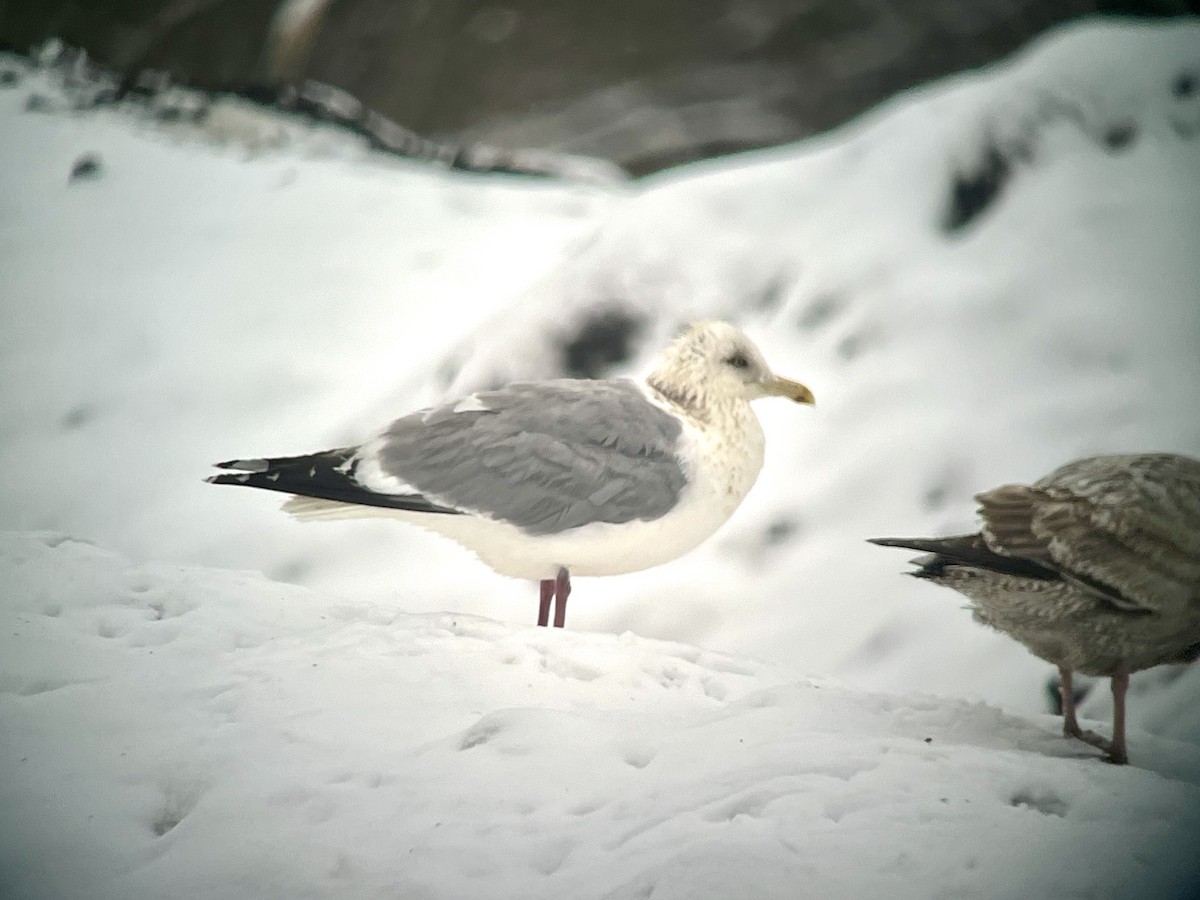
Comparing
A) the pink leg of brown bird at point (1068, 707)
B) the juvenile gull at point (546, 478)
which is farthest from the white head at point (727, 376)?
the pink leg of brown bird at point (1068, 707)

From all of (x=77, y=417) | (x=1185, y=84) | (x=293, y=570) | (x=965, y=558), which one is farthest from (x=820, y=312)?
(x=77, y=417)

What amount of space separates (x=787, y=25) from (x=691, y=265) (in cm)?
90

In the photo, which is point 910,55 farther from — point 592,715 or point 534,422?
point 592,715

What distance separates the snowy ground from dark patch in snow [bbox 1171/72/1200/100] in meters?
0.02

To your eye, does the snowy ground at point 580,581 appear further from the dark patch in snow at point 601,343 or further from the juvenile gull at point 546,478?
the juvenile gull at point 546,478

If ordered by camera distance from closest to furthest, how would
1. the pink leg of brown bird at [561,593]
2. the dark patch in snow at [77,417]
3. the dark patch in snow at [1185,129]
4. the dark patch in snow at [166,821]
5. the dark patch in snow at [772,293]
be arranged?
the dark patch in snow at [166,821], the pink leg of brown bird at [561,593], the dark patch in snow at [1185,129], the dark patch in snow at [77,417], the dark patch in snow at [772,293]

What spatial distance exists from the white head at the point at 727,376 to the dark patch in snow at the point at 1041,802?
82 cm

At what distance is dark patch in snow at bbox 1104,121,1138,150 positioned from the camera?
7.63 ft

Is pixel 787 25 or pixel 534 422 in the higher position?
pixel 787 25

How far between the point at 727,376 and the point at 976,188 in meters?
0.80

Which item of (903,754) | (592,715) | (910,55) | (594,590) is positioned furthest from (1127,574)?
(910,55)

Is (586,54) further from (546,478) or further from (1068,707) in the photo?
(1068,707)

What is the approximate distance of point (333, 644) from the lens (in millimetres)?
1824

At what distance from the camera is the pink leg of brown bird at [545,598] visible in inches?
81.9
